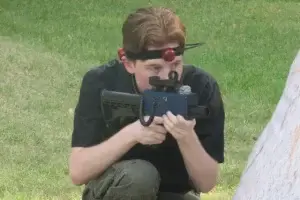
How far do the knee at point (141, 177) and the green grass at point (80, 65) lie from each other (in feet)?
4.29

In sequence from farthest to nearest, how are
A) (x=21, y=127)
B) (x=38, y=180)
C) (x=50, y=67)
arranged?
1. (x=50, y=67)
2. (x=21, y=127)
3. (x=38, y=180)

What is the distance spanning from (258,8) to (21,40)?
356cm

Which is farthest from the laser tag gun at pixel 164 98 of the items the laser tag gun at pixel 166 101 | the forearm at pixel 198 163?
the forearm at pixel 198 163

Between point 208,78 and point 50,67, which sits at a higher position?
point 208,78

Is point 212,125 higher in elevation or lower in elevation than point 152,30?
lower

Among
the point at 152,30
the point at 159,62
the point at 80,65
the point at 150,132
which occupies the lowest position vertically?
the point at 80,65

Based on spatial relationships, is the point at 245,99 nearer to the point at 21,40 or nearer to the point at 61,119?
the point at 61,119

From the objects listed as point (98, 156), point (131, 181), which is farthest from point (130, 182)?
point (98, 156)

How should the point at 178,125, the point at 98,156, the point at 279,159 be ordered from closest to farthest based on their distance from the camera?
the point at 279,159 → the point at 178,125 → the point at 98,156

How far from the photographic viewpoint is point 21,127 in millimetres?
5699

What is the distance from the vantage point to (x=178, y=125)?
9.34ft

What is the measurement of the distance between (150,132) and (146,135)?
0.08 ft

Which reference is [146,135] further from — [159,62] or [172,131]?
[159,62]

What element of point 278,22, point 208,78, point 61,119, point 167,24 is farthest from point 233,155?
point 278,22
